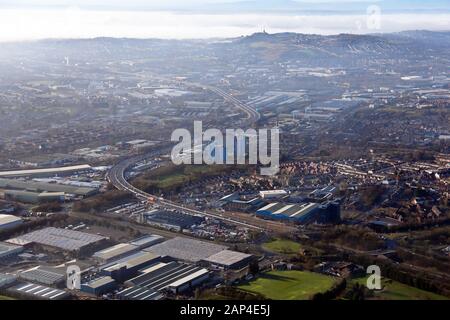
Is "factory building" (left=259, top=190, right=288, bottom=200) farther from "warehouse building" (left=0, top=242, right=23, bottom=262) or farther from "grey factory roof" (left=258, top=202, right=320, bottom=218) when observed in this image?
"warehouse building" (left=0, top=242, right=23, bottom=262)

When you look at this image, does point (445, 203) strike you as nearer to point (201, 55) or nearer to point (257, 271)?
point (257, 271)

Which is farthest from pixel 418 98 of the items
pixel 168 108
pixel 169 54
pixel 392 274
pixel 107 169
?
pixel 169 54

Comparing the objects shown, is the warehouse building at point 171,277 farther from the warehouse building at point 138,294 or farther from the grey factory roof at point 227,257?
the grey factory roof at point 227,257

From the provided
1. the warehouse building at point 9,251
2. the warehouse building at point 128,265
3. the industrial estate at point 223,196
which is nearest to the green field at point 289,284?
the industrial estate at point 223,196

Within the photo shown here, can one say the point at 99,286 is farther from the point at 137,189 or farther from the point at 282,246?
the point at 137,189

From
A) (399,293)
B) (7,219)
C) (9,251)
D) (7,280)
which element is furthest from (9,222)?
(399,293)
